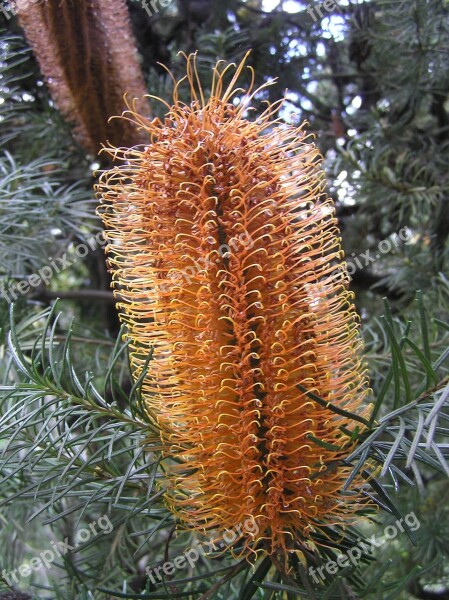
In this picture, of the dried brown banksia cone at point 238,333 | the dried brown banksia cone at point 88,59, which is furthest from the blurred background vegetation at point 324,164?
the dried brown banksia cone at point 238,333

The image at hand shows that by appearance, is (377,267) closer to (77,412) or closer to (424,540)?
(424,540)

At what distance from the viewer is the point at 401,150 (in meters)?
1.17

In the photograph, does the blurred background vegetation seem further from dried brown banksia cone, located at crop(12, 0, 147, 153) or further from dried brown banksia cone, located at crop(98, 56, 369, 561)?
dried brown banksia cone, located at crop(98, 56, 369, 561)

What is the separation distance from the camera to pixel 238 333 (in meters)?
0.52

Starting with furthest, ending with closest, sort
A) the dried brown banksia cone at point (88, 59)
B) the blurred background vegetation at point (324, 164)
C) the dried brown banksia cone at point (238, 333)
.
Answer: the blurred background vegetation at point (324, 164) < the dried brown banksia cone at point (88, 59) < the dried brown banksia cone at point (238, 333)

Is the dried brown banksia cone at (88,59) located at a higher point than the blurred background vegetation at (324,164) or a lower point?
higher

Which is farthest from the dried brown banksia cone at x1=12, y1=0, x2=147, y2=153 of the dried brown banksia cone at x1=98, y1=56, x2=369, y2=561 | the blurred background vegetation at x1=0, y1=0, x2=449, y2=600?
the dried brown banksia cone at x1=98, y1=56, x2=369, y2=561

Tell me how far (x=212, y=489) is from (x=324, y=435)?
0.11 meters

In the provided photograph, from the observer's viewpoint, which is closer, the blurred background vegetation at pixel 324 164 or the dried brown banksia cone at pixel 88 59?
the dried brown banksia cone at pixel 88 59

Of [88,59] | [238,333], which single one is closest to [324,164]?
[88,59]

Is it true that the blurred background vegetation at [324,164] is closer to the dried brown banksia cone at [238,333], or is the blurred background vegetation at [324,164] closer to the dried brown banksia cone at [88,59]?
the dried brown banksia cone at [88,59]

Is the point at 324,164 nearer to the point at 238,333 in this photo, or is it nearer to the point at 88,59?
the point at 88,59

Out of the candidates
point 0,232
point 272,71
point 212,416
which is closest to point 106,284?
point 0,232

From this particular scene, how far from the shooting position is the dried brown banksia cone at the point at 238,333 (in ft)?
1.72
